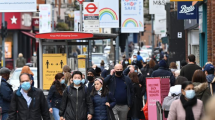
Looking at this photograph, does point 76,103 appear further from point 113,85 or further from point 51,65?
point 51,65

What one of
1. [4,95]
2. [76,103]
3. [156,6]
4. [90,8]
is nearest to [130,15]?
[156,6]

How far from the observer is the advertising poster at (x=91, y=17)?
68.4 feet

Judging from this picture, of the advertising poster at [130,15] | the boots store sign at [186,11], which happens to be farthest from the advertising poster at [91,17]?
the advertising poster at [130,15]

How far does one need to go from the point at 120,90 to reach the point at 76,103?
6.41 ft

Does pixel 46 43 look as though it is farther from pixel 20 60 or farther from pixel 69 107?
pixel 20 60

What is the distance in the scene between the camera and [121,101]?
1078 centimetres

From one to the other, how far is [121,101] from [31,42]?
43103 millimetres

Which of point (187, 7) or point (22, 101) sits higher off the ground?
point (187, 7)

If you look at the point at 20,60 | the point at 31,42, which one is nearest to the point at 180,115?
the point at 20,60

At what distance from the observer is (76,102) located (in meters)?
8.95

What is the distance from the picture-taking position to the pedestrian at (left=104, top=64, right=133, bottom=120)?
1071 cm

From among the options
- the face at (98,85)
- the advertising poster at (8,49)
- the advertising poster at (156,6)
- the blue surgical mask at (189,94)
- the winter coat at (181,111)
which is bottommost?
the winter coat at (181,111)

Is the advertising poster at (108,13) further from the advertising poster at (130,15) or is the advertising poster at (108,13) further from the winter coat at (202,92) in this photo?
the winter coat at (202,92)

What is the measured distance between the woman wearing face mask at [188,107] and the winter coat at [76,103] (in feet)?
8.91
